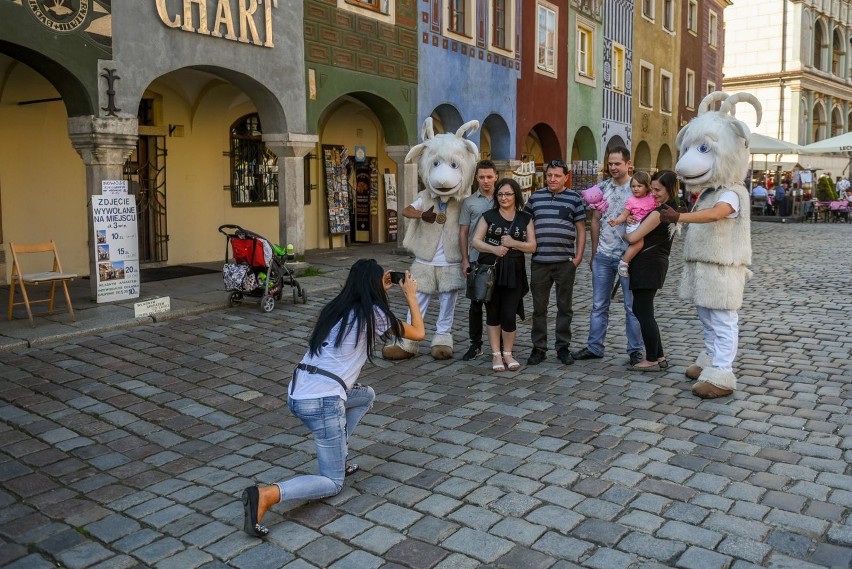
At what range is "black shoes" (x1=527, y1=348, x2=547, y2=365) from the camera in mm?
7297

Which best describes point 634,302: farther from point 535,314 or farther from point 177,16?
point 177,16

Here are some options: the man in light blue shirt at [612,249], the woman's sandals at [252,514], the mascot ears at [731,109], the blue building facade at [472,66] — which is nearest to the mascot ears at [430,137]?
the man in light blue shirt at [612,249]

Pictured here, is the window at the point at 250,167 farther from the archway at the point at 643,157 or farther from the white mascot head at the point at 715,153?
the archway at the point at 643,157

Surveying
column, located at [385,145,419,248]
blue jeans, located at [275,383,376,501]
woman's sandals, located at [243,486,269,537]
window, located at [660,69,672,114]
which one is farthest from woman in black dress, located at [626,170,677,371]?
window, located at [660,69,672,114]

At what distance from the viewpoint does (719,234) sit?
6.22m

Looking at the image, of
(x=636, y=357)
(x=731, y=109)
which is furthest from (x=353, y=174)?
(x=731, y=109)

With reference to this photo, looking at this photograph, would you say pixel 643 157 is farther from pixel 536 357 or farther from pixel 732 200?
pixel 732 200

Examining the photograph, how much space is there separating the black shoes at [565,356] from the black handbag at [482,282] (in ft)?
3.13

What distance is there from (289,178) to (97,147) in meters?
3.68

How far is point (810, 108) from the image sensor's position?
47.2 m

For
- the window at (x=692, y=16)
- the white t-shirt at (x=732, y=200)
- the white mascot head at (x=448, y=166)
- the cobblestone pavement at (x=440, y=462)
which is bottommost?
the cobblestone pavement at (x=440, y=462)

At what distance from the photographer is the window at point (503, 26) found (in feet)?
61.9

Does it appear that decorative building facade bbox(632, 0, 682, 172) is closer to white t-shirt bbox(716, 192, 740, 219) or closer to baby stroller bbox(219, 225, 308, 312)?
baby stroller bbox(219, 225, 308, 312)

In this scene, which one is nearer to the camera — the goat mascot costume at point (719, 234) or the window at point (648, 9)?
the goat mascot costume at point (719, 234)
